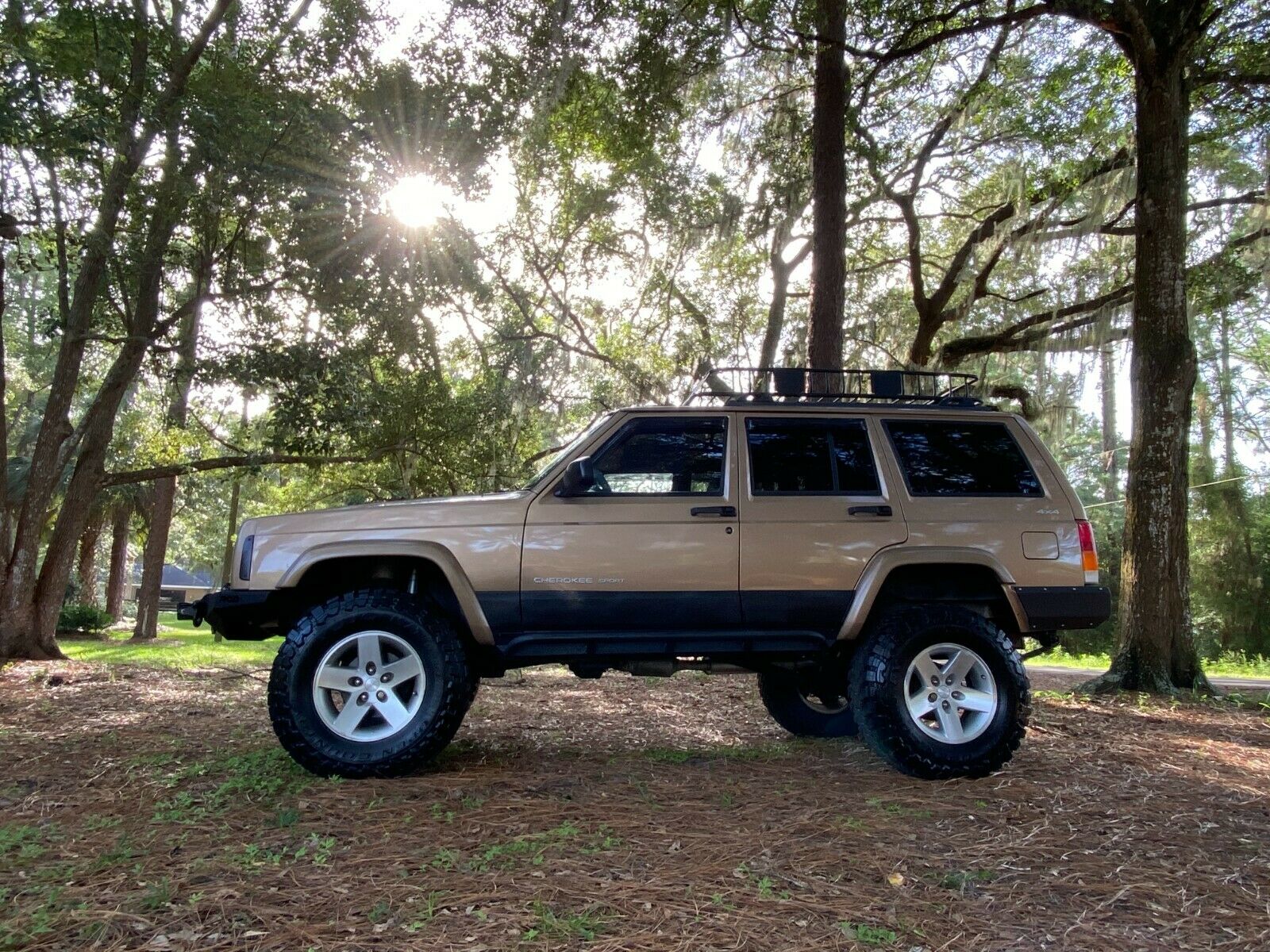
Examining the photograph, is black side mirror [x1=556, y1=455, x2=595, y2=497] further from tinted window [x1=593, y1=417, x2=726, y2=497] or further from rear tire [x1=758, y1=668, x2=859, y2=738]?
rear tire [x1=758, y1=668, x2=859, y2=738]

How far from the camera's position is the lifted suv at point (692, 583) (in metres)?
4.18

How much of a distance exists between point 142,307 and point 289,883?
10.0 metres

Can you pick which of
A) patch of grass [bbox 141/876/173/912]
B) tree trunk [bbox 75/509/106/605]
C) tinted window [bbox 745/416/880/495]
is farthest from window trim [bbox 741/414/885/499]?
tree trunk [bbox 75/509/106/605]

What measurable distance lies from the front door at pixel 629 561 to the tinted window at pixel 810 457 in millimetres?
Answer: 294

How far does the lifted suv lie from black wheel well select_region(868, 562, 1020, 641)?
0.01m

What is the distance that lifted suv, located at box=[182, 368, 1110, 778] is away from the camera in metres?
4.18

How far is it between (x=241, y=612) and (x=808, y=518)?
3.00m

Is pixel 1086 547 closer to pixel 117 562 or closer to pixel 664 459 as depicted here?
pixel 664 459

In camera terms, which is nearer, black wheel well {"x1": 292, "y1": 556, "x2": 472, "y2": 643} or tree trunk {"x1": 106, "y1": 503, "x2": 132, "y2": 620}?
black wheel well {"x1": 292, "y1": 556, "x2": 472, "y2": 643}

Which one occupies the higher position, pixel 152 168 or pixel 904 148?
pixel 904 148

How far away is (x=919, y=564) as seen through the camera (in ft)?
14.8

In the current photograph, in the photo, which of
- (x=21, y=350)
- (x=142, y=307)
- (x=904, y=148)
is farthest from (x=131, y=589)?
(x=904, y=148)

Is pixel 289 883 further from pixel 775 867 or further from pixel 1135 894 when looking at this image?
pixel 1135 894

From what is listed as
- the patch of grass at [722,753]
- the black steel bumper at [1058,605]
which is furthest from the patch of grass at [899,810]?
the black steel bumper at [1058,605]
